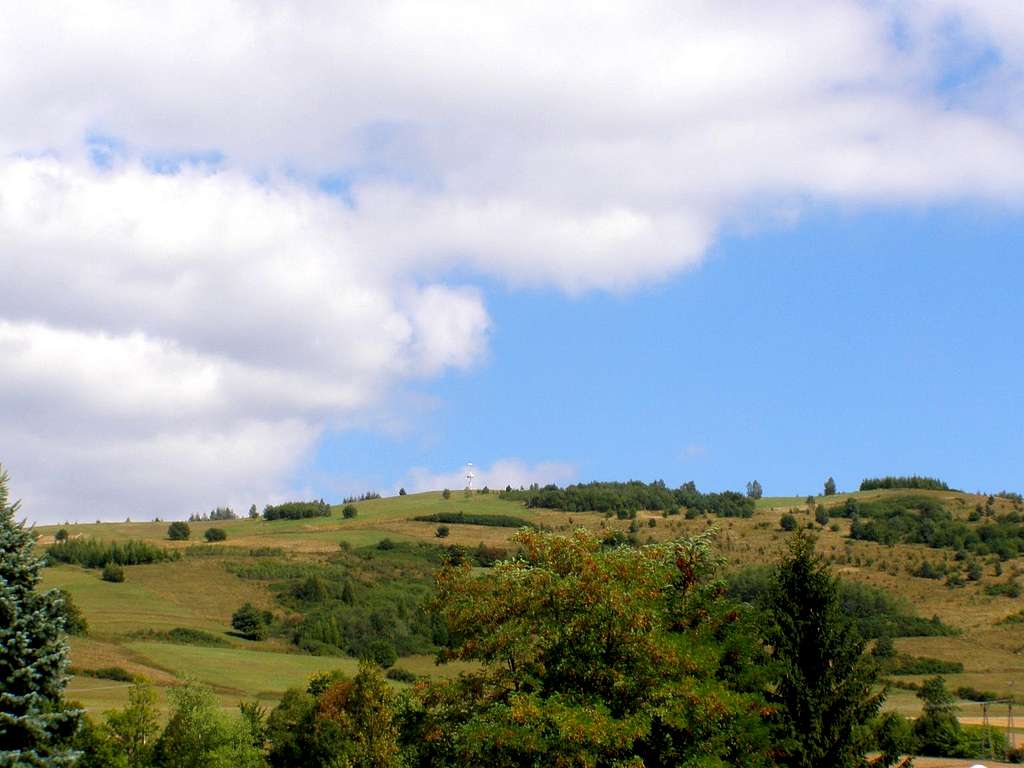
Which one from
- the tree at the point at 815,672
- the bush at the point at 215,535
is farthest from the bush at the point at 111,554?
the tree at the point at 815,672

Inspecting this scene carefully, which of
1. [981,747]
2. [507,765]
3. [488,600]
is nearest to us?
[507,765]

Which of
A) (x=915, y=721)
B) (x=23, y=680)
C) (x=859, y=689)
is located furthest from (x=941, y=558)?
(x=23, y=680)

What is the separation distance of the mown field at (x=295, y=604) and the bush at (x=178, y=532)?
1842 millimetres

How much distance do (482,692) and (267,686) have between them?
79.1 m

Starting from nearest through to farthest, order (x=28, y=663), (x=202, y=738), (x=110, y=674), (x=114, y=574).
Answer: (x=28, y=663) < (x=202, y=738) < (x=110, y=674) < (x=114, y=574)

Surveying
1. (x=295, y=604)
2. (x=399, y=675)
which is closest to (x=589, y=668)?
(x=399, y=675)

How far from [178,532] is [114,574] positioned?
129ft

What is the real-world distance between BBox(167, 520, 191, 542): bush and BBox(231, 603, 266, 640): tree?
53.0 meters

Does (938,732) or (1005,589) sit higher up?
(1005,589)

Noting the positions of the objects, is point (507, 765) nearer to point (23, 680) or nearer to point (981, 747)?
point (23, 680)

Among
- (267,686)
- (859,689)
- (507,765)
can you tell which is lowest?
(267,686)

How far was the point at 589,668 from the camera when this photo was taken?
1261 inches

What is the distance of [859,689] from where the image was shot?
31016 millimetres

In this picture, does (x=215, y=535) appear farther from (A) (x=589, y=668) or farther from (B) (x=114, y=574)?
(A) (x=589, y=668)
